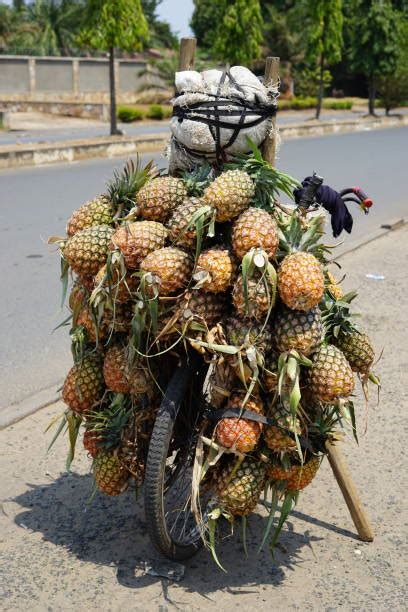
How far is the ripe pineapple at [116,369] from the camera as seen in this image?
3.35 m

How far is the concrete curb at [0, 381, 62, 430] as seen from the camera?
4.86m

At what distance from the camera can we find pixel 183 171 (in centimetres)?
367

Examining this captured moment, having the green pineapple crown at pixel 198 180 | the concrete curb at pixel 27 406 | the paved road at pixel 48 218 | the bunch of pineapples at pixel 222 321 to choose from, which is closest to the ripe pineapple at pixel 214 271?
the bunch of pineapples at pixel 222 321

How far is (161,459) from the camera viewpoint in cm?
314

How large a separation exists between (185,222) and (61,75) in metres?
39.2

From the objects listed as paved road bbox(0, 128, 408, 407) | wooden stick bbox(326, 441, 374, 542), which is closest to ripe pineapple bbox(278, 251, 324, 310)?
wooden stick bbox(326, 441, 374, 542)

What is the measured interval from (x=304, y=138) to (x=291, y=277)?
77.8 ft

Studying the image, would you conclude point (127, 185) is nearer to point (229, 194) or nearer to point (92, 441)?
point (229, 194)

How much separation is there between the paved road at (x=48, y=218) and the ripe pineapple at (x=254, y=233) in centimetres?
159

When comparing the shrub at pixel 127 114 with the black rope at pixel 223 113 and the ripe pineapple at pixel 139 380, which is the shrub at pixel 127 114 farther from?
the ripe pineapple at pixel 139 380

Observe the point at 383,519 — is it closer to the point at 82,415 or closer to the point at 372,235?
the point at 82,415

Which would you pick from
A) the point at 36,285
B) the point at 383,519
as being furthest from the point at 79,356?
the point at 36,285

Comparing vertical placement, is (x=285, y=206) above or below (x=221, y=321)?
above

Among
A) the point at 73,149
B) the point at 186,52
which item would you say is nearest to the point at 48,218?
the point at 73,149
